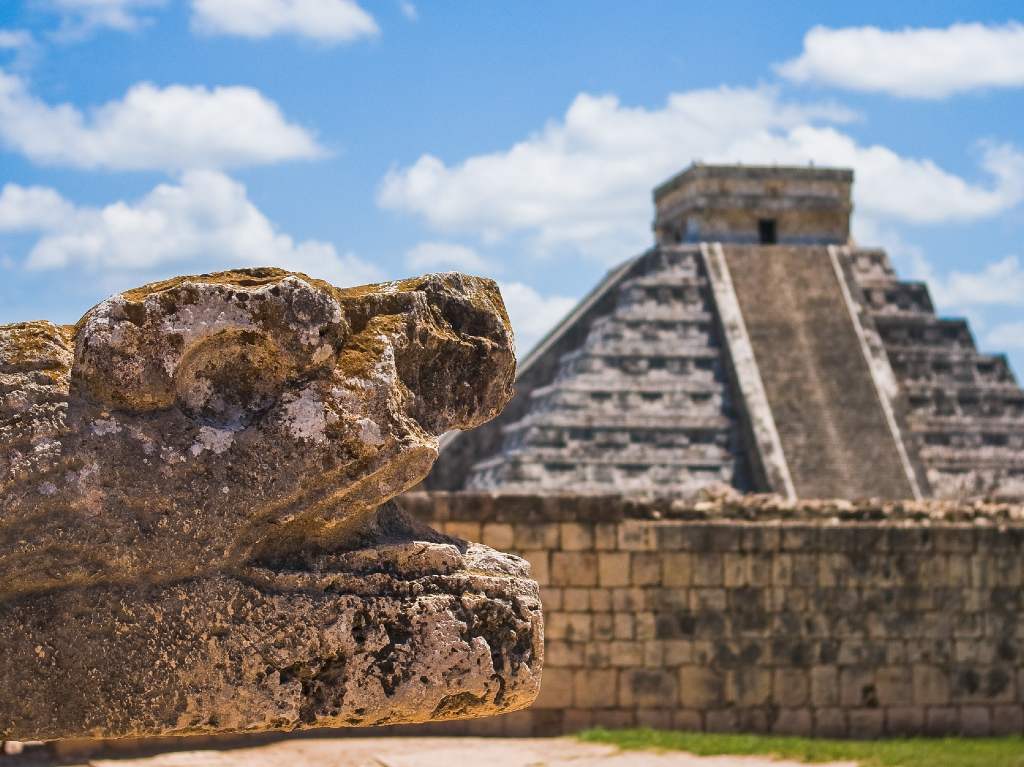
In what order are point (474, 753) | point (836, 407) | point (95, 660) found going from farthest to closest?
point (836, 407)
point (474, 753)
point (95, 660)

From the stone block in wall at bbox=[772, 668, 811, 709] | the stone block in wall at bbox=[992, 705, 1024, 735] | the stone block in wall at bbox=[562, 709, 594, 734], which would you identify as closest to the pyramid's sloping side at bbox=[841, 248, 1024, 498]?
the stone block in wall at bbox=[992, 705, 1024, 735]

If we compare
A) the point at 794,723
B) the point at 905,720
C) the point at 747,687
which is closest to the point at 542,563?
the point at 747,687

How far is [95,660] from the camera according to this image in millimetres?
3836

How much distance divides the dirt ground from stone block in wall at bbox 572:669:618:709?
480mm

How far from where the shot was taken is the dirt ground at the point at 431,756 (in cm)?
1340

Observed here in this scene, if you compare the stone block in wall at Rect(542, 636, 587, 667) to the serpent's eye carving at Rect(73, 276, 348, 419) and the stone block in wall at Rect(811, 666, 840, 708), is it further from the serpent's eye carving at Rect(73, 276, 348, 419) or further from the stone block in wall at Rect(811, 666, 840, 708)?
the serpent's eye carving at Rect(73, 276, 348, 419)

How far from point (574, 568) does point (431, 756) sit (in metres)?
2.22

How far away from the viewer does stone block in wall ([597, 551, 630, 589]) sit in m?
15.1

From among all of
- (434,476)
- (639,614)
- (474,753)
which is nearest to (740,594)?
(639,614)

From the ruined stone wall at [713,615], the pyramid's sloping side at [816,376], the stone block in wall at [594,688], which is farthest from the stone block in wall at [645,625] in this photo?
the pyramid's sloping side at [816,376]

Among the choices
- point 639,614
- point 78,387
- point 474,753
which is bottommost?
point 474,753

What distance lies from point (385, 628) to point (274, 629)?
28 cm

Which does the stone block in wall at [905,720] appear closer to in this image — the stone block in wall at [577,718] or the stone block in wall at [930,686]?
the stone block in wall at [930,686]

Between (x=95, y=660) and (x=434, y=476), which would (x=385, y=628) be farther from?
(x=434, y=476)
